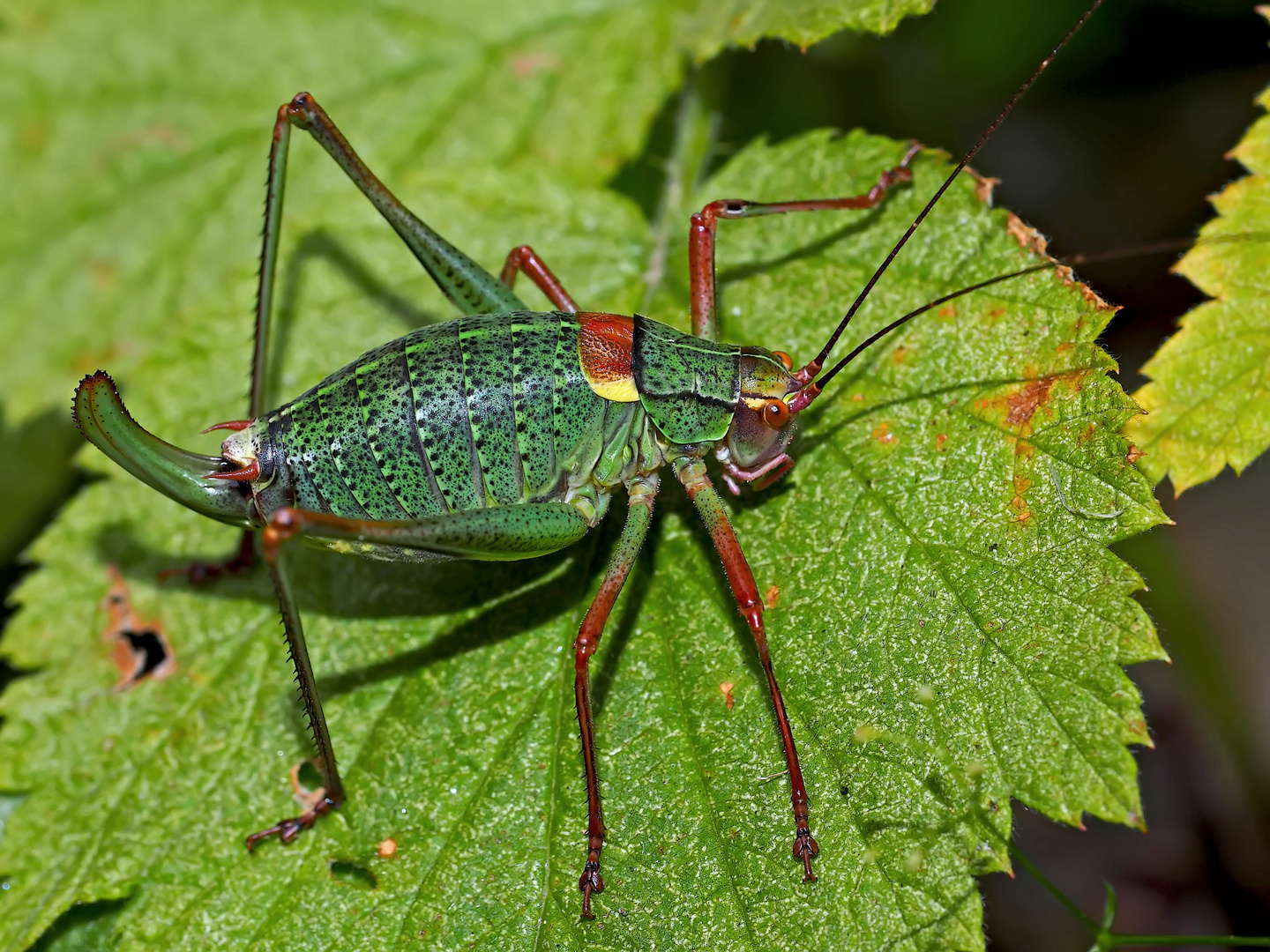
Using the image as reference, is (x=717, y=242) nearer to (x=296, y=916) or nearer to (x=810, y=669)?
(x=810, y=669)

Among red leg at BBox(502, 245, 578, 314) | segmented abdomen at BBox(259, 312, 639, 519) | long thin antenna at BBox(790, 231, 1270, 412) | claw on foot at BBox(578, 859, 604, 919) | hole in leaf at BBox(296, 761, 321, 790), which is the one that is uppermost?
red leg at BBox(502, 245, 578, 314)

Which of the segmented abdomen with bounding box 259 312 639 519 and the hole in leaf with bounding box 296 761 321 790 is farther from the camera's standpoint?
the hole in leaf with bounding box 296 761 321 790

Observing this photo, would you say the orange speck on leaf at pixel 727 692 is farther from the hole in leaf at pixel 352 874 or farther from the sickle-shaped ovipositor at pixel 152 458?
the sickle-shaped ovipositor at pixel 152 458

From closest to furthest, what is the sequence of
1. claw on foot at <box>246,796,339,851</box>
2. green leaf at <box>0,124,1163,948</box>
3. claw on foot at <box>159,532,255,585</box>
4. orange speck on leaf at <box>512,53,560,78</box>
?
1. green leaf at <box>0,124,1163,948</box>
2. claw on foot at <box>246,796,339,851</box>
3. claw on foot at <box>159,532,255,585</box>
4. orange speck on leaf at <box>512,53,560,78</box>

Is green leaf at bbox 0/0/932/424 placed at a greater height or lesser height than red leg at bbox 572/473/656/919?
greater

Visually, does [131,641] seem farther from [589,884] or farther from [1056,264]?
[1056,264]

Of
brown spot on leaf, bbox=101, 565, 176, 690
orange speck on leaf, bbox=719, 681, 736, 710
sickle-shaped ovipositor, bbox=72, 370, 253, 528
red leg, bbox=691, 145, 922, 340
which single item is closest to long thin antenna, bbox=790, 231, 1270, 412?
red leg, bbox=691, 145, 922, 340

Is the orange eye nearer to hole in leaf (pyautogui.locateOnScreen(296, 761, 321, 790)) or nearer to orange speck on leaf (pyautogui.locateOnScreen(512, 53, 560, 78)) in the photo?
hole in leaf (pyautogui.locateOnScreen(296, 761, 321, 790))
